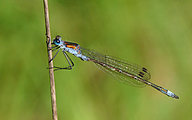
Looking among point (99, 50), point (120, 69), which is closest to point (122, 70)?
point (120, 69)

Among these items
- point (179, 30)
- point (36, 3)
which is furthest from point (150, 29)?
point (36, 3)

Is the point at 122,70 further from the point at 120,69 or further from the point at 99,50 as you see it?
the point at 99,50

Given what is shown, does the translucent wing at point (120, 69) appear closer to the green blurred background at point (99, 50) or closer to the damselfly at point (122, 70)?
the damselfly at point (122, 70)

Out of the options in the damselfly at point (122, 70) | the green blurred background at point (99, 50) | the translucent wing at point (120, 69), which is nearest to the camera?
the green blurred background at point (99, 50)

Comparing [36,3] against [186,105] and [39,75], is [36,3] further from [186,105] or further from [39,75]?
[186,105]

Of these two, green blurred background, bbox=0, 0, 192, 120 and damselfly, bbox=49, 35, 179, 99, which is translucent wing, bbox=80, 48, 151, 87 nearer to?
damselfly, bbox=49, 35, 179, 99

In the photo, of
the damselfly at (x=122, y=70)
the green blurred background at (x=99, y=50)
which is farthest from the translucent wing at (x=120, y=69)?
the green blurred background at (x=99, y=50)
